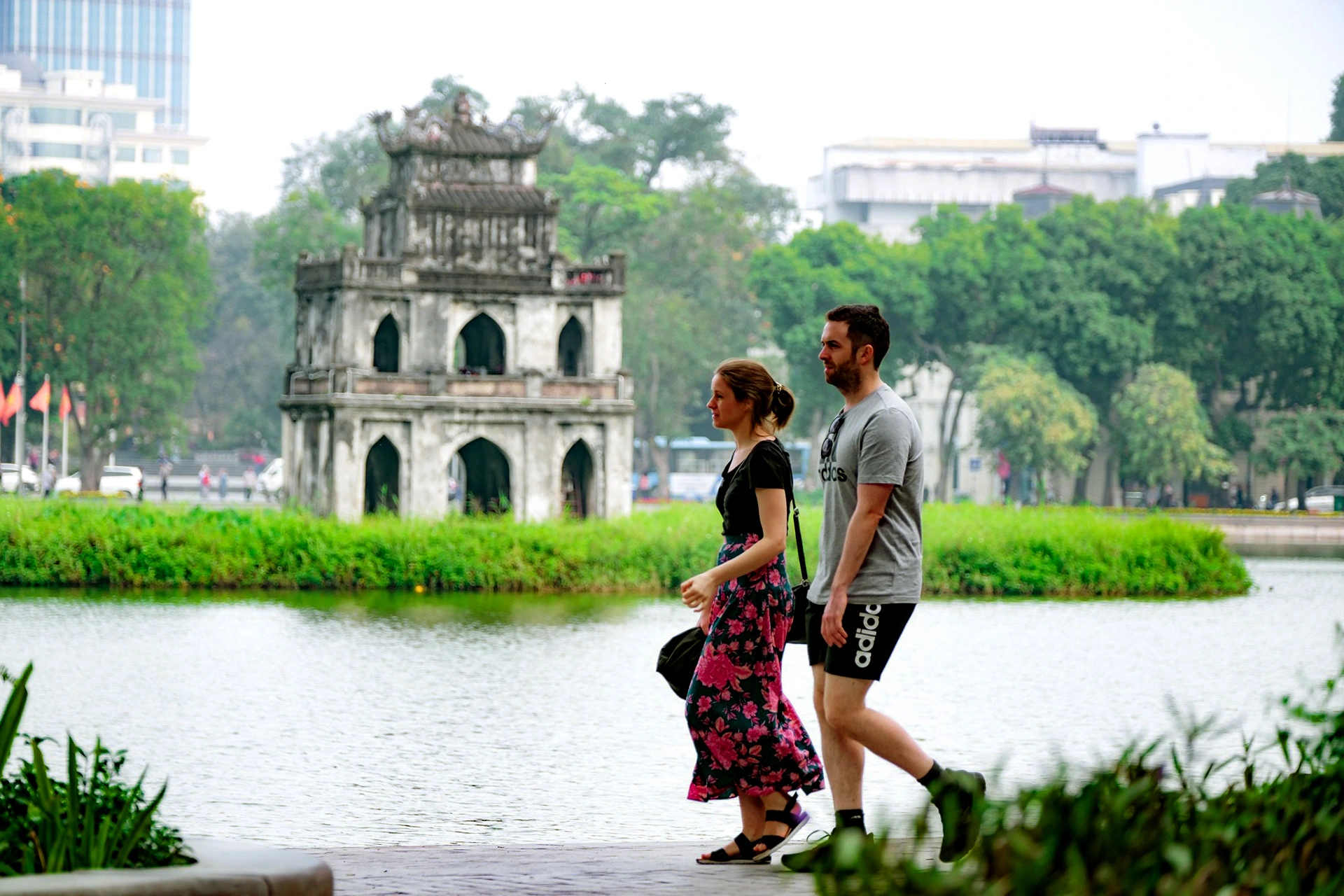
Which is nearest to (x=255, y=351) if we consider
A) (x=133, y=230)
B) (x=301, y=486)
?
(x=133, y=230)

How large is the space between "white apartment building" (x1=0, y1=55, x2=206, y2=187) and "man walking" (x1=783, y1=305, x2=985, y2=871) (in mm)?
123686

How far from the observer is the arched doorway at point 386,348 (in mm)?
36531

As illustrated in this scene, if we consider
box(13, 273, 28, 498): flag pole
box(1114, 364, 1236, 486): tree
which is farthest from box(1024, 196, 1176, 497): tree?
box(13, 273, 28, 498): flag pole

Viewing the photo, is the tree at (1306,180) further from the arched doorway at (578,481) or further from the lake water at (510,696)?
the lake water at (510,696)

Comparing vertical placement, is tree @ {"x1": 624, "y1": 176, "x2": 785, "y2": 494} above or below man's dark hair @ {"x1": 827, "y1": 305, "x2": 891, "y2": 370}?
above

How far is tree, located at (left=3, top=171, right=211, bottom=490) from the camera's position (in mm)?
58094

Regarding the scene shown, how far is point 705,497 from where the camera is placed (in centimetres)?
6794

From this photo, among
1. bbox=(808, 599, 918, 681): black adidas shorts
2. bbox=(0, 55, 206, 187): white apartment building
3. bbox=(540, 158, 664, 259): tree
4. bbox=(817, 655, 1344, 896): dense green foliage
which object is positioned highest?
bbox=(0, 55, 206, 187): white apartment building

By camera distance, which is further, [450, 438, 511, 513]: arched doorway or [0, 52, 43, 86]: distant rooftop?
[0, 52, 43, 86]: distant rooftop

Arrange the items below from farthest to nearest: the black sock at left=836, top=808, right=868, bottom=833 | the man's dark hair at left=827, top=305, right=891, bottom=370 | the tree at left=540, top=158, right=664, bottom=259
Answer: the tree at left=540, top=158, right=664, bottom=259 < the man's dark hair at left=827, top=305, right=891, bottom=370 < the black sock at left=836, top=808, right=868, bottom=833

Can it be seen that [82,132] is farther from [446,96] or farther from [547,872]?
[547,872]

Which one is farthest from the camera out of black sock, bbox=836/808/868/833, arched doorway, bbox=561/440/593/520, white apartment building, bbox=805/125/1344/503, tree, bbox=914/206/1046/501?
white apartment building, bbox=805/125/1344/503

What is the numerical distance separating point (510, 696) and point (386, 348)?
2188 centimetres

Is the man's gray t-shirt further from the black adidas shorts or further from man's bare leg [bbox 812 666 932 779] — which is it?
man's bare leg [bbox 812 666 932 779]
